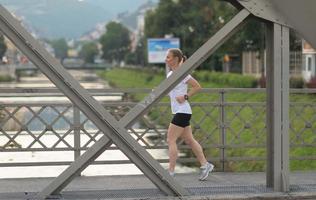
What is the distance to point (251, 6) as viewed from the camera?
20.9 ft

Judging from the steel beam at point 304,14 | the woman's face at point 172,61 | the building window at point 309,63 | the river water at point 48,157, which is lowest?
the river water at point 48,157

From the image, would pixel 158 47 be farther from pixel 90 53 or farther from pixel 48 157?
pixel 90 53

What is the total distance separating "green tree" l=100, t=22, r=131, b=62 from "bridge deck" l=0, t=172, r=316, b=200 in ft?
469

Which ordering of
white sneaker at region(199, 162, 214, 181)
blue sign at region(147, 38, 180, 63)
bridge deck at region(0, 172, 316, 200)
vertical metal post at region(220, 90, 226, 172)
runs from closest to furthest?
bridge deck at region(0, 172, 316, 200) < white sneaker at region(199, 162, 214, 181) < vertical metal post at region(220, 90, 226, 172) < blue sign at region(147, 38, 180, 63)

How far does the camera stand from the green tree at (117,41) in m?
154

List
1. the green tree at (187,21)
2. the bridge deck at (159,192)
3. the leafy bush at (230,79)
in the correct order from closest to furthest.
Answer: the bridge deck at (159,192) → the leafy bush at (230,79) → the green tree at (187,21)

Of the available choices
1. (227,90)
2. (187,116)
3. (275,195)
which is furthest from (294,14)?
(227,90)

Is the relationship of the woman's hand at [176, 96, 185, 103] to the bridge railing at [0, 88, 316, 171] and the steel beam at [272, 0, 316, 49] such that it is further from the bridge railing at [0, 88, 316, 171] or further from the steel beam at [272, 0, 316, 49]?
the steel beam at [272, 0, 316, 49]

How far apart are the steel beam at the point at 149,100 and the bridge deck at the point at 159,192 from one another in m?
0.21

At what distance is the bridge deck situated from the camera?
6.45 metres

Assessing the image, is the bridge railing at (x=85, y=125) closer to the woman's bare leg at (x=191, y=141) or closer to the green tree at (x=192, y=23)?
the woman's bare leg at (x=191, y=141)

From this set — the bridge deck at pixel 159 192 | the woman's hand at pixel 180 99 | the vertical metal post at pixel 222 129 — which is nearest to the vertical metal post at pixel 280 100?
the bridge deck at pixel 159 192

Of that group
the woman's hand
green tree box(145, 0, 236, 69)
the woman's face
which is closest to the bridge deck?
the woman's hand

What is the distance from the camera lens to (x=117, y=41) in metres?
156
